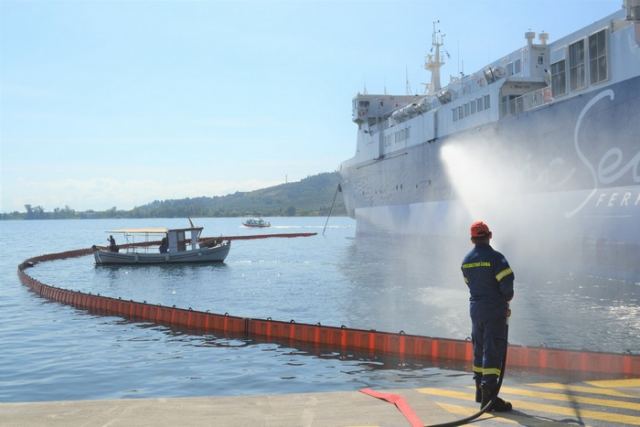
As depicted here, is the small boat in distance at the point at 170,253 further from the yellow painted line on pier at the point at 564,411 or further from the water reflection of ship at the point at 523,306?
the yellow painted line on pier at the point at 564,411

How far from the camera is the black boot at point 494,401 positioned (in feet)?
25.7

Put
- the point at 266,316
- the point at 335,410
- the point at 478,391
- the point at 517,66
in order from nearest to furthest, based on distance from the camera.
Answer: the point at 335,410 → the point at 478,391 → the point at 266,316 → the point at 517,66

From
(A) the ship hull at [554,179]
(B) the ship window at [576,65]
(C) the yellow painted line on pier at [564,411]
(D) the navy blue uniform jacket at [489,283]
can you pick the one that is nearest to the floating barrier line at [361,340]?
(C) the yellow painted line on pier at [564,411]

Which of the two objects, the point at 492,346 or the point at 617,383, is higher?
the point at 492,346

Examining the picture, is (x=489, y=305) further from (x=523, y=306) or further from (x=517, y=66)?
(x=517, y=66)

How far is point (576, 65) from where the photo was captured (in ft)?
101

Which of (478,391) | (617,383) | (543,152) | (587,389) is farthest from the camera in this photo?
(543,152)

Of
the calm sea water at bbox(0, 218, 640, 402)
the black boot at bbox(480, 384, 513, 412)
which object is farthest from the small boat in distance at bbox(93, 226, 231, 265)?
the black boot at bbox(480, 384, 513, 412)

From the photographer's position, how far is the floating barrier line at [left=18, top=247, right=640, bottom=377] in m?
12.0

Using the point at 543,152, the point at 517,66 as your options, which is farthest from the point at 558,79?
the point at 517,66

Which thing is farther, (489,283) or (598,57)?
(598,57)

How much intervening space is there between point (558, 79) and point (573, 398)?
2714cm

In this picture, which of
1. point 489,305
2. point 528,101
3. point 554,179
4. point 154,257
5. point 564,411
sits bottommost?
point 154,257

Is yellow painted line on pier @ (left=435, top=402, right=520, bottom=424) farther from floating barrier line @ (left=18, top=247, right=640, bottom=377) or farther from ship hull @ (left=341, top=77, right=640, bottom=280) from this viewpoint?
ship hull @ (left=341, top=77, right=640, bottom=280)
